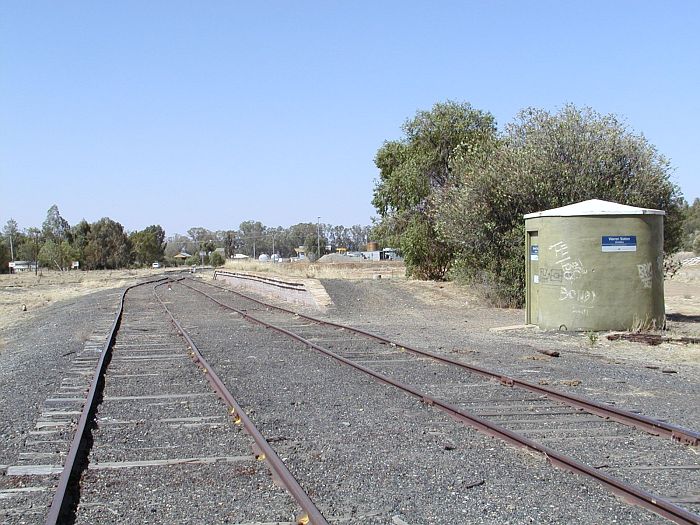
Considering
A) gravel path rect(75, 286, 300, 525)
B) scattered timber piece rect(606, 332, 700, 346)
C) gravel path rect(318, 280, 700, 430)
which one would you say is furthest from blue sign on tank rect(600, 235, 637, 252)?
gravel path rect(75, 286, 300, 525)

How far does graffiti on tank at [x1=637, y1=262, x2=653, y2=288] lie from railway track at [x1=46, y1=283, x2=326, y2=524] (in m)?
10.1

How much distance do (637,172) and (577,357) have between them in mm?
12269

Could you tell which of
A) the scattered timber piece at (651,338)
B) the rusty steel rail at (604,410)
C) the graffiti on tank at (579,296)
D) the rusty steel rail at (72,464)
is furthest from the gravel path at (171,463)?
the graffiti on tank at (579,296)

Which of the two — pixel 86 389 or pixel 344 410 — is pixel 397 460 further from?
pixel 86 389

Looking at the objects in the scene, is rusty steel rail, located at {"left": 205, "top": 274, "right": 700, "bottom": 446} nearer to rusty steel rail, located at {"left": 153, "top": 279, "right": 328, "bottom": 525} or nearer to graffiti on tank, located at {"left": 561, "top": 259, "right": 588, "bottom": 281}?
rusty steel rail, located at {"left": 153, "top": 279, "right": 328, "bottom": 525}

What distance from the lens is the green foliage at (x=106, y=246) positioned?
136m

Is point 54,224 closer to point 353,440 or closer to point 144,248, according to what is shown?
point 144,248

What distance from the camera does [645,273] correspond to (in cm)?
1672

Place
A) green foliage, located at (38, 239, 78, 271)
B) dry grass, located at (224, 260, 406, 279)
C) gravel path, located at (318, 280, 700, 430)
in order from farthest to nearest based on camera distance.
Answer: green foliage, located at (38, 239, 78, 271), dry grass, located at (224, 260, 406, 279), gravel path, located at (318, 280, 700, 430)

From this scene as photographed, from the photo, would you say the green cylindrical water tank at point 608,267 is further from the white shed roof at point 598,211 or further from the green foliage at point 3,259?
the green foliage at point 3,259

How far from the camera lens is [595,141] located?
945 inches

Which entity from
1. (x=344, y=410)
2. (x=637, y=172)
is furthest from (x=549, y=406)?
(x=637, y=172)

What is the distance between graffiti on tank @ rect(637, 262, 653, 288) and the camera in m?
16.7

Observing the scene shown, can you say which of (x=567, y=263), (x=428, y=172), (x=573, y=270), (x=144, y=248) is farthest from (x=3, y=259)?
(x=573, y=270)
